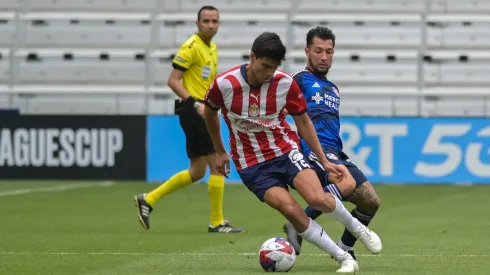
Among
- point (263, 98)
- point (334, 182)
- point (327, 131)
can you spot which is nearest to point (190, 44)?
point (327, 131)

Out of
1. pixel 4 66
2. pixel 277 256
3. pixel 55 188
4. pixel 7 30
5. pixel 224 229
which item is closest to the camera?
pixel 277 256

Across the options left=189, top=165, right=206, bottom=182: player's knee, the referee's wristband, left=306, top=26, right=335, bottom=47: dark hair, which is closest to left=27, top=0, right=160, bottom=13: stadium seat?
left=189, top=165, right=206, bottom=182: player's knee

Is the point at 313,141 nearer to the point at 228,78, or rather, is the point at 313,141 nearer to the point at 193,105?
the point at 228,78

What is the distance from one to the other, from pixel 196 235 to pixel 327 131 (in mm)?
2874

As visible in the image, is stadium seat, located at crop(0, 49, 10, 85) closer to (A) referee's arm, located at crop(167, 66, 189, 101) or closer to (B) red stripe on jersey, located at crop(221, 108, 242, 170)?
(A) referee's arm, located at crop(167, 66, 189, 101)

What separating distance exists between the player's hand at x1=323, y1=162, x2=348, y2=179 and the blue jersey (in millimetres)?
697

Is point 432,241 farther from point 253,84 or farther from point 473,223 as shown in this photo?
point 253,84

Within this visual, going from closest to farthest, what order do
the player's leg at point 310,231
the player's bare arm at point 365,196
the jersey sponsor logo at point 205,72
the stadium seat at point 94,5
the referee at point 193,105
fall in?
the player's leg at point 310,231 < the player's bare arm at point 365,196 < the referee at point 193,105 < the jersey sponsor logo at point 205,72 < the stadium seat at point 94,5

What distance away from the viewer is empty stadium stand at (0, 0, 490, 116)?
72.1 ft

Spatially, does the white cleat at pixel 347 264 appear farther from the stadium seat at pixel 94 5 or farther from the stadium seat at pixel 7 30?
the stadium seat at pixel 7 30

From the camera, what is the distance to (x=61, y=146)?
19.4 meters

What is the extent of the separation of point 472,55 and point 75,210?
10391mm

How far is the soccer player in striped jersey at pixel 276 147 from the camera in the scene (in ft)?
25.9

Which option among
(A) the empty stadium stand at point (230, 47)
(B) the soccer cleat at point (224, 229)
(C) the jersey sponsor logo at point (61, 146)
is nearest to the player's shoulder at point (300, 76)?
(B) the soccer cleat at point (224, 229)
